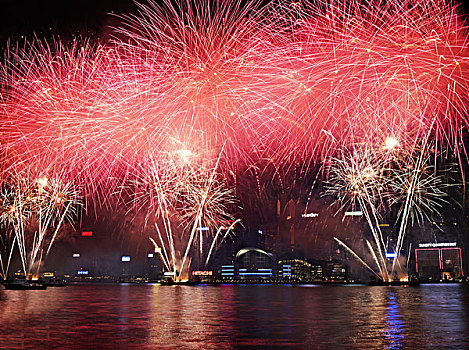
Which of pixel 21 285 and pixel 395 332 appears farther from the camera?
pixel 21 285

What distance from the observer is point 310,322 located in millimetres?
29297

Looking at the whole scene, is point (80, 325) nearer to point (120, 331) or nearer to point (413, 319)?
point (120, 331)

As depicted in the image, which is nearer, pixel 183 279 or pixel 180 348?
pixel 180 348

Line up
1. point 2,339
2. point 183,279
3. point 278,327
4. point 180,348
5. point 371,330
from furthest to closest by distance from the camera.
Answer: point 183,279 → point 278,327 → point 371,330 → point 2,339 → point 180,348

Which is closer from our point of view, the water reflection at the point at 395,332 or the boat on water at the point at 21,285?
the water reflection at the point at 395,332

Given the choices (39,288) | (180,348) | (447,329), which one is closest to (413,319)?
(447,329)

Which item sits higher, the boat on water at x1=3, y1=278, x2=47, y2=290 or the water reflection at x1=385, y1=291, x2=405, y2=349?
the water reflection at x1=385, y1=291, x2=405, y2=349

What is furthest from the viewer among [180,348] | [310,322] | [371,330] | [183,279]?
[183,279]

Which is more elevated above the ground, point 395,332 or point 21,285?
point 395,332

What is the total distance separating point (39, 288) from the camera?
116m

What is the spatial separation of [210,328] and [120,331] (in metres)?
4.02

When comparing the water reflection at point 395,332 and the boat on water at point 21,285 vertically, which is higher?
the water reflection at point 395,332

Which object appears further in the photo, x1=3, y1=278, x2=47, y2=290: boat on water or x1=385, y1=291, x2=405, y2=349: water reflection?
x1=3, y1=278, x2=47, y2=290: boat on water

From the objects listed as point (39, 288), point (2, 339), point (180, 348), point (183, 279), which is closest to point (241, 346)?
point (180, 348)
